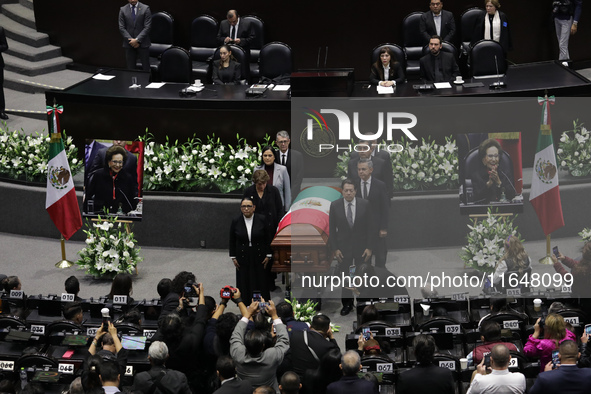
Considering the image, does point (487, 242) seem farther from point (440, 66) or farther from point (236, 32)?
point (236, 32)

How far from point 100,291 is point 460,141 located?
4.71 metres

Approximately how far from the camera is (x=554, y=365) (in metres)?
8.14

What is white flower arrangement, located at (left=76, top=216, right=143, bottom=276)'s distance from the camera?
1248 centimetres

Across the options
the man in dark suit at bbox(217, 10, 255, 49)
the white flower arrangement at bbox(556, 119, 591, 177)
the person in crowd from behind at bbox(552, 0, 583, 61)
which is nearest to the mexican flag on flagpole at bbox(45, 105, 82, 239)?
the man in dark suit at bbox(217, 10, 255, 49)

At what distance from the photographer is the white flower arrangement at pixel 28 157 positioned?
553 inches

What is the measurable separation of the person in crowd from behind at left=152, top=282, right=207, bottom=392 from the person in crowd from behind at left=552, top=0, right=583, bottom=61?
10.3m

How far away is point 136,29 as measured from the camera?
1659 centimetres

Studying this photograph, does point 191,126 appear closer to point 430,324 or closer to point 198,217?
point 198,217

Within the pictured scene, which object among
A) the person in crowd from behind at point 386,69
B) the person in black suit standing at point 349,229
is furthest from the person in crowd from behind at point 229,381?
the person in crowd from behind at point 386,69

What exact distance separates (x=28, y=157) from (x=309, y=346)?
6.92m

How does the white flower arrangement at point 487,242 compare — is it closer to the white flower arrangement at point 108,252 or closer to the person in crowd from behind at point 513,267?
the person in crowd from behind at point 513,267

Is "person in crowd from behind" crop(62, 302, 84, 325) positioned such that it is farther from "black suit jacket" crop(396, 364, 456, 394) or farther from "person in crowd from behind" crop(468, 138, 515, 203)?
"person in crowd from behind" crop(468, 138, 515, 203)

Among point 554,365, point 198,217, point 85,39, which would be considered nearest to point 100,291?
point 198,217

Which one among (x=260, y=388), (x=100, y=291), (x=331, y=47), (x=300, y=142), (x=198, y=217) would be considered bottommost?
(x=260, y=388)
